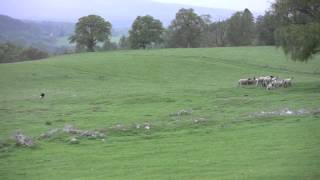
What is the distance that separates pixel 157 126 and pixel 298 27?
74.8 feet

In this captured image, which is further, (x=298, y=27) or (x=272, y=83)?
(x=272, y=83)

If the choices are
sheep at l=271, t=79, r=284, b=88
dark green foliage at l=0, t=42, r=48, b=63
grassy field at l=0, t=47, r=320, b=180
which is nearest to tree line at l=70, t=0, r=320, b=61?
dark green foliage at l=0, t=42, r=48, b=63

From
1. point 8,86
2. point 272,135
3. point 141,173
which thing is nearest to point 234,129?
point 272,135

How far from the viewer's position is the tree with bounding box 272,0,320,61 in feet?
144

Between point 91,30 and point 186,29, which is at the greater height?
point 91,30

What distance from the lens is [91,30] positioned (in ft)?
380

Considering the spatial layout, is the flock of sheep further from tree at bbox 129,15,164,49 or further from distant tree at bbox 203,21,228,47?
distant tree at bbox 203,21,228,47

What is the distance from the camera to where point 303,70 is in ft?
228

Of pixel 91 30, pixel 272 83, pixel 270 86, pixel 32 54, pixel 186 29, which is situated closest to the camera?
pixel 270 86

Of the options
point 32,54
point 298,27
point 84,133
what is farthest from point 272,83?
point 32,54

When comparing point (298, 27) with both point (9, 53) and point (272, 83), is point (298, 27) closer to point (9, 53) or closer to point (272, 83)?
point (272, 83)

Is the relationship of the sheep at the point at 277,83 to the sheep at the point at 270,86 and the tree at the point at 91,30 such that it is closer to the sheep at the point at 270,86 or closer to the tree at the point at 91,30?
the sheep at the point at 270,86

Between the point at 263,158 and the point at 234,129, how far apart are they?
7.65 m

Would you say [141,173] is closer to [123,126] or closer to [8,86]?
[123,126]
